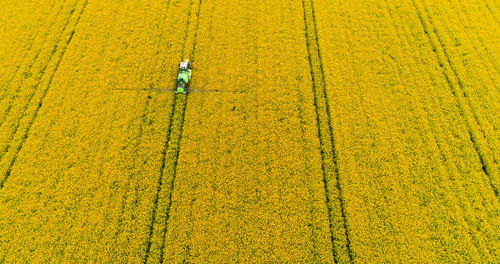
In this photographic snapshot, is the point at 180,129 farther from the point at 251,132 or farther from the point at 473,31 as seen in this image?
the point at 473,31

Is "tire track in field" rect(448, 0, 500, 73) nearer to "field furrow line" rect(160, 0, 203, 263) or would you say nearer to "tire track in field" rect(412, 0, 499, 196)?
"tire track in field" rect(412, 0, 499, 196)

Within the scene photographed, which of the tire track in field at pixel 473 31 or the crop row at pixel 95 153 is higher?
the tire track in field at pixel 473 31

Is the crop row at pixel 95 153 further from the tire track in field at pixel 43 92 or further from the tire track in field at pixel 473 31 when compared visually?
the tire track in field at pixel 473 31

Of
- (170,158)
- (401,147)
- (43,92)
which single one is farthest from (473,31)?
(43,92)

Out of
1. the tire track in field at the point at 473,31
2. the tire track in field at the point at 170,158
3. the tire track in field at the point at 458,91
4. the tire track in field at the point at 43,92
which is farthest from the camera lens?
the tire track in field at the point at 473,31

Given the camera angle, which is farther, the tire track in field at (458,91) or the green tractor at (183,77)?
the green tractor at (183,77)

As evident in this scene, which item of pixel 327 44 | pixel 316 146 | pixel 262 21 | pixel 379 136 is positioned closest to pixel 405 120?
pixel 379 136

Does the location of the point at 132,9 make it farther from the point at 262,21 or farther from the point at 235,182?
the point at 235,182

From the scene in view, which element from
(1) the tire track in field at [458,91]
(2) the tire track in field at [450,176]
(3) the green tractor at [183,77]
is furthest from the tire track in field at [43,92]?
(1) the tire track in field at [458,91]
